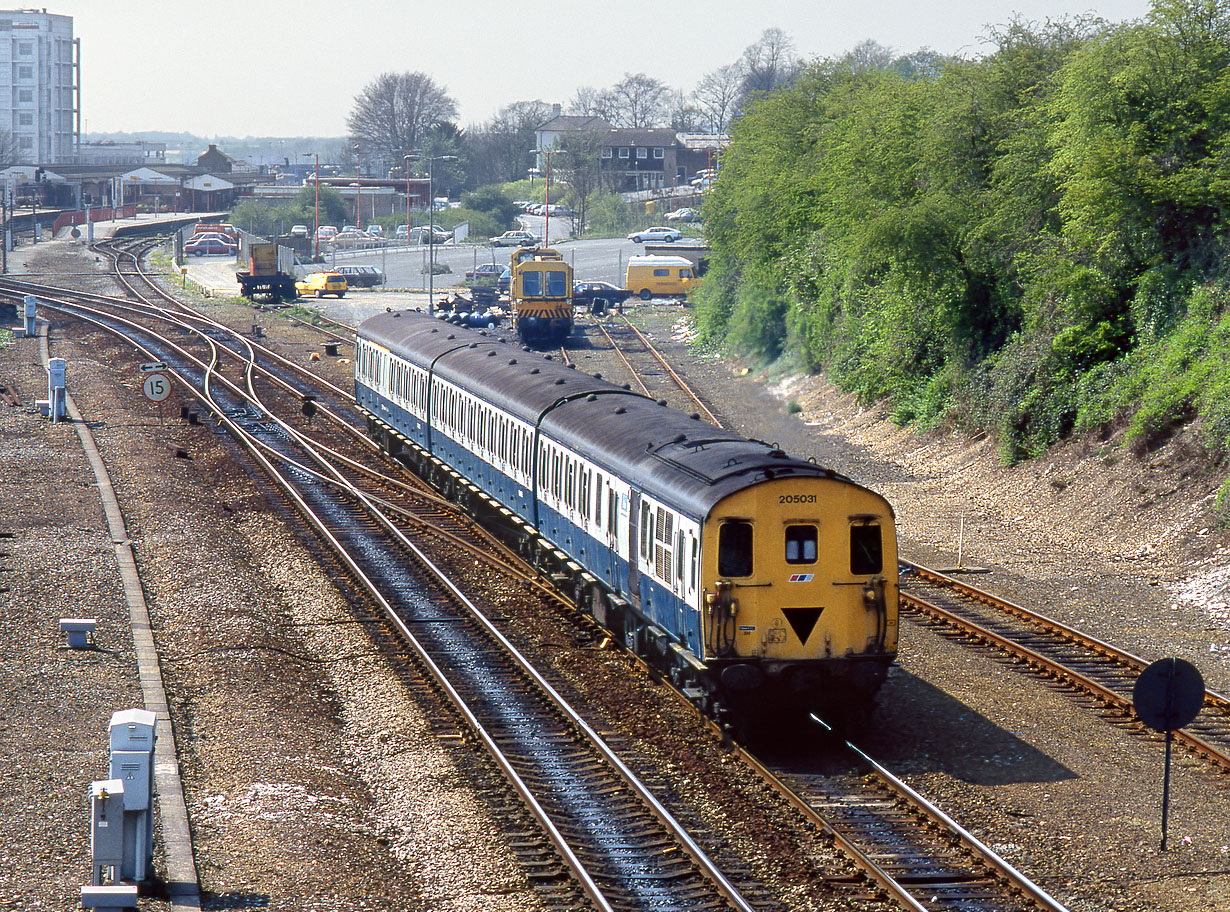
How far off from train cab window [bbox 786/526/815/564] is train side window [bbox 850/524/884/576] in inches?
16.9

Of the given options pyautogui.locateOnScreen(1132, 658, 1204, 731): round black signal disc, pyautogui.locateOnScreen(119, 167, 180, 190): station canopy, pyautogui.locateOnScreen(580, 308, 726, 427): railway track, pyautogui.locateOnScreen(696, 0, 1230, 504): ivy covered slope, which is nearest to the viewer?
pyautogui.locateOnScreen(1132, 658, 1204, 731): round black signal disc

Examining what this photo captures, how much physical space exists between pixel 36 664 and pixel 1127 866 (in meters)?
12.5

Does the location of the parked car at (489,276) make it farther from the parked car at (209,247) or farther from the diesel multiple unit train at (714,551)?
the diesel multiple unit train at (714,551)

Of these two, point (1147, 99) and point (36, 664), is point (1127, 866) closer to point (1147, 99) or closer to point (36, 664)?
point (36, 664)

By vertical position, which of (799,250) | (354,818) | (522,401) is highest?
(799,250)

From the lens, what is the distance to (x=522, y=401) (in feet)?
72.9

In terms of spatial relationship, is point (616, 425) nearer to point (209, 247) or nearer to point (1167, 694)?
point (1167, 694)

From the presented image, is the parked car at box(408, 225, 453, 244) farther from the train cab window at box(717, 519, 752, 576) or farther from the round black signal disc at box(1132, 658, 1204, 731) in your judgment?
the round black signal disc at box(1132, 658, 1204, 731)

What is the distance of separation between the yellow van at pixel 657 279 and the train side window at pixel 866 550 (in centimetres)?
5669

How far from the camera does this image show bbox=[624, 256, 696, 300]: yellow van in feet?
231

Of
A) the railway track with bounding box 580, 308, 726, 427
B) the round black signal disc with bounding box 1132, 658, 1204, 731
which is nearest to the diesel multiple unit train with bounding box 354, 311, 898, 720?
the round black signal disc with bounding box 1132, 658, 1204, 731

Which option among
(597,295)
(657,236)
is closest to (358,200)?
(657,236)

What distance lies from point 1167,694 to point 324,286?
6464cm

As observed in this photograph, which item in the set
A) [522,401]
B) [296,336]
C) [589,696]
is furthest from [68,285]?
[589,696]
